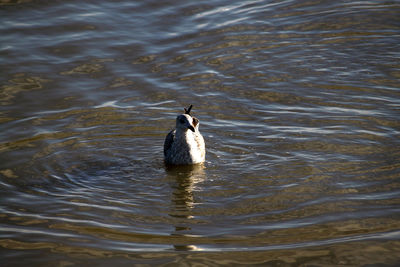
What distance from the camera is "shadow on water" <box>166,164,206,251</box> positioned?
826 cm

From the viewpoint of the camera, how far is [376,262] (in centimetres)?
738

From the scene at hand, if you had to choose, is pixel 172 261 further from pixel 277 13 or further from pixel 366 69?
pixel 277 13

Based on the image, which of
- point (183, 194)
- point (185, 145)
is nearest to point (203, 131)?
point (185, 145)

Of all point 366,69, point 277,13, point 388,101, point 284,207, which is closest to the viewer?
point 284,207

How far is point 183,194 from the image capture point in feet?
31.2

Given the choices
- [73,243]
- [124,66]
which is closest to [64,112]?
[124,66]

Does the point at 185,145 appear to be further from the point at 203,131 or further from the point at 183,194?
the point at 183,194

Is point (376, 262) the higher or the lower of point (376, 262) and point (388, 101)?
the lower

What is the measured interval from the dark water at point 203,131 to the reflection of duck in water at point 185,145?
219mm

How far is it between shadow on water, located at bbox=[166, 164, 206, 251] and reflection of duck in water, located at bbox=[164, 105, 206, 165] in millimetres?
141

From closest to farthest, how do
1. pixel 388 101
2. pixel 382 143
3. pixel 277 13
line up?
pixel 382 143, pixel 388 101, pixel 277 13

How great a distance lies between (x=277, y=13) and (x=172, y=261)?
37.4 ft

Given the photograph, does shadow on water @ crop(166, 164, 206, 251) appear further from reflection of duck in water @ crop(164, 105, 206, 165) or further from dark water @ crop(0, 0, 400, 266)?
reflection of duck in water @ crop(164, 105, 206, 165)

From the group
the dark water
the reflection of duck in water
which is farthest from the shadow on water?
the reflection of duck in water
